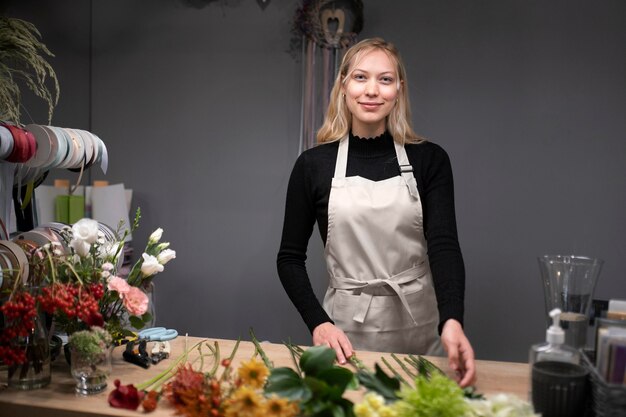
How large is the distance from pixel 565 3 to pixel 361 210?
1.80m

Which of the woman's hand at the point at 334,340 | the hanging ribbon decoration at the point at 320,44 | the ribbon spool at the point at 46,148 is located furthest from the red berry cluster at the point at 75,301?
the hanging ribbon decoration at the point at 320,44

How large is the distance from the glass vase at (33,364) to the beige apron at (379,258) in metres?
0.95

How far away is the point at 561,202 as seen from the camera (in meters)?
2.90

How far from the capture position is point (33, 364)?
128 centimetres

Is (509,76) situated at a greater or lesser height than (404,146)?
greater

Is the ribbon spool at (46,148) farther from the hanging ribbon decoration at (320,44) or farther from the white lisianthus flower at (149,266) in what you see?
Result: the hanging ribbon decoration at (320,44)

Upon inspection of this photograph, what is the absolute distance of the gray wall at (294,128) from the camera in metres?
2.86

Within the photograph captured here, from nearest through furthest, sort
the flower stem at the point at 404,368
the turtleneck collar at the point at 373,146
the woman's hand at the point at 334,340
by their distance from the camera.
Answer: the flower stem at the point at 404,368, the woman's hand at the point at 334,340, the turtleneck collar at the point at 373,146

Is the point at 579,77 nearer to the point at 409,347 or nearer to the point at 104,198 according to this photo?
the point at 409,347

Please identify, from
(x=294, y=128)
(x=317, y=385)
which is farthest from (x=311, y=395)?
(x=294, y=128)

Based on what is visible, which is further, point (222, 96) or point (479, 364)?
point (222, 96)

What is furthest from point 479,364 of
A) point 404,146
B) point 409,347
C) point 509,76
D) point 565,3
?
point 565,3

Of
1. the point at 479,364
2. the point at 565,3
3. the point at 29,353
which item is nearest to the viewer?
the point at 29,353

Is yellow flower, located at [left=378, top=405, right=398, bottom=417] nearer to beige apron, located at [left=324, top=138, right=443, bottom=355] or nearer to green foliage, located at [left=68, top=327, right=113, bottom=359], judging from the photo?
green foliage, located at [left=68, top=327, right=113, bottom=359]
